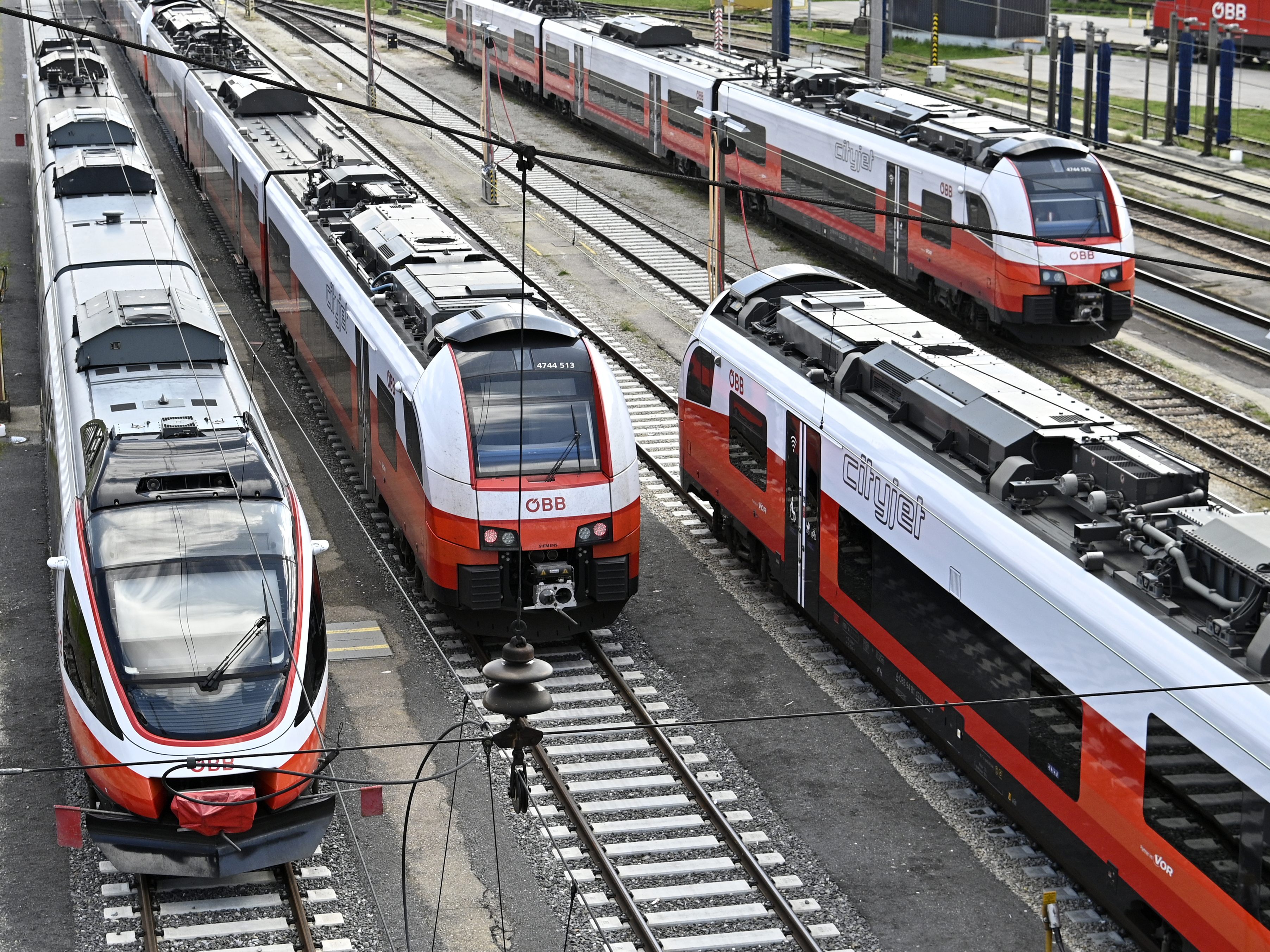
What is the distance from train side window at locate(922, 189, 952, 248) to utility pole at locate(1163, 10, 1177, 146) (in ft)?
54.1

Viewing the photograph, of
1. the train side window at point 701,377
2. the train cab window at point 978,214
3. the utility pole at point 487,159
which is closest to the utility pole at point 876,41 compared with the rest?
the utility pole at point 487,159

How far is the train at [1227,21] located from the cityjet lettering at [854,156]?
3018 centimetres

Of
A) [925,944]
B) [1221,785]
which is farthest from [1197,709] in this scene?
[925,944]

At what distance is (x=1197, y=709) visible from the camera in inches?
480

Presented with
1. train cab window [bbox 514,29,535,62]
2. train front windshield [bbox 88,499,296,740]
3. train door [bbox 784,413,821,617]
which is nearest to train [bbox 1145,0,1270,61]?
train cab window [bbox 514,29,535,62]

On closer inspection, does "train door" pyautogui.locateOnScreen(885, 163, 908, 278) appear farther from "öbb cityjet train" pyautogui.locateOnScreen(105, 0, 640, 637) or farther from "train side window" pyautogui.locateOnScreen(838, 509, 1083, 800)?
"train side window" pyautogui.locateOnScreen(838, 509, 1083, 800)

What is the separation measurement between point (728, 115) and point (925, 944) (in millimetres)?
26993

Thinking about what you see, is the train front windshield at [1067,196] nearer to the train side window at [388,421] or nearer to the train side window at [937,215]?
the train side window at [937,215]

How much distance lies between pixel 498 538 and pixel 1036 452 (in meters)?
5.77

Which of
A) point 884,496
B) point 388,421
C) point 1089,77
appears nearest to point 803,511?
point 884,496

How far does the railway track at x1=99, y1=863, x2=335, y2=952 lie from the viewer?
1415 cm

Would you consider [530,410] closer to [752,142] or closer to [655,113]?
[752,142]

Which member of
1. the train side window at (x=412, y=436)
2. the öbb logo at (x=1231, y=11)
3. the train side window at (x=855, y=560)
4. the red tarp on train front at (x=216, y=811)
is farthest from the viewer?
the öbb logo at (x=1231, y=11)

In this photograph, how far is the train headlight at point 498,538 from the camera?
18.4 meters
